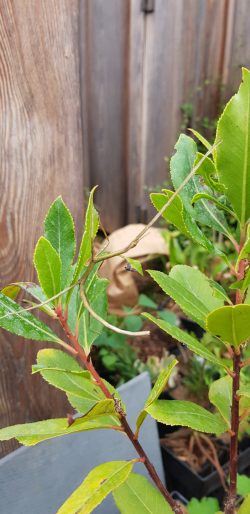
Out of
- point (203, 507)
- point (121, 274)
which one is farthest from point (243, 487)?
point (121, 274)

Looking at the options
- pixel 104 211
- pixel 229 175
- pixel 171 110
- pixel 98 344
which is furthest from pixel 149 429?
pixel 171 110

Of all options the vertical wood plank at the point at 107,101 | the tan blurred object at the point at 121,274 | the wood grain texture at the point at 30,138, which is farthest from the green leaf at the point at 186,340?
the vertical wood plank at the point at 107,101

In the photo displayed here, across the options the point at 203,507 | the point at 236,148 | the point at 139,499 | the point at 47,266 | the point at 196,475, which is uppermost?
the point at 236,148

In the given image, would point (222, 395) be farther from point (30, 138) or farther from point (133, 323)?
point (133, 323)

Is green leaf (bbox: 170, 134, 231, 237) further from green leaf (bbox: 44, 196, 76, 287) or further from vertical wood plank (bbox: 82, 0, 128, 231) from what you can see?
vertical wood plank (bbox: 82, 0, 128, 231)

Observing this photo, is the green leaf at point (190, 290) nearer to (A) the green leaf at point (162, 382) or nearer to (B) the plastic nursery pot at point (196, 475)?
(A) the green leaf at point (162, 382)

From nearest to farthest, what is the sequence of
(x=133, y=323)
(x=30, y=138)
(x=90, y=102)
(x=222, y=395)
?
(x=222, y=395) < (x=30, y=138) < (x=133, y=323) < (x=90, y=102)

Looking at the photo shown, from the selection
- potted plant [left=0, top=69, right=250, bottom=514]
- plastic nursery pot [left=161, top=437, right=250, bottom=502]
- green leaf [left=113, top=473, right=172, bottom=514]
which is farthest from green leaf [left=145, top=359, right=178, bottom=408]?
plastic nursery pot [left=161, top=437, right=250, bottom=502]
